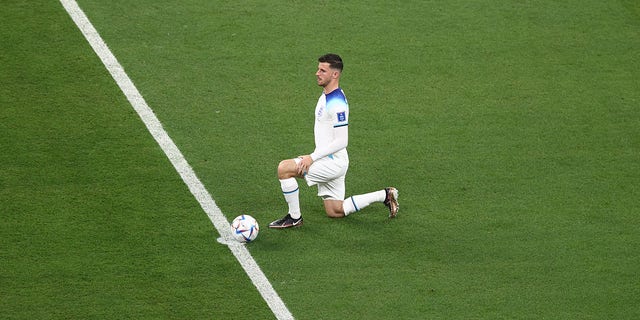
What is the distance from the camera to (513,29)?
44.3 ft

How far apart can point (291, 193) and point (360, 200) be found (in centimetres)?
80

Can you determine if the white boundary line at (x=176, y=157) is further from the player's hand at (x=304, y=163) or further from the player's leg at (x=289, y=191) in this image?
the player's hand at (x=304, y=163)

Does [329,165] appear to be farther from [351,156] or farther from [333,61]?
[351,156]

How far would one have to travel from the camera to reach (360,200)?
33.6ft

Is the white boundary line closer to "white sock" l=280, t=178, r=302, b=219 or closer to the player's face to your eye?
"white sock" l=280, t=178, r=302, b=219

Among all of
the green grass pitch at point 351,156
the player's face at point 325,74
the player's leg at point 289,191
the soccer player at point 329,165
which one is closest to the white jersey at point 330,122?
the soccer player at point 329,165

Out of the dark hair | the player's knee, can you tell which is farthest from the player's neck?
the player's knee

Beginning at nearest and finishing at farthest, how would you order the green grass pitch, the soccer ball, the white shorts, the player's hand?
1. the green grass pitch
2. the soccer ball
3. the player's hand
4. the white shorts

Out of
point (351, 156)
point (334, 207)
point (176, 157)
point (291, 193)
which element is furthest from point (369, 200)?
point (176, 157)

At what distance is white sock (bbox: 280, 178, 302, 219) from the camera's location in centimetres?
984

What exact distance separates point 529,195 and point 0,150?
5723 mm

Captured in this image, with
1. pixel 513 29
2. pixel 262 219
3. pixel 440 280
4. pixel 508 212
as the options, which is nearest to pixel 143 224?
pixel 262 219

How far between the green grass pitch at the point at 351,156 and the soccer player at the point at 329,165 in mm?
191

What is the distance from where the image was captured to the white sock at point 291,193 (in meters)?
9.84
